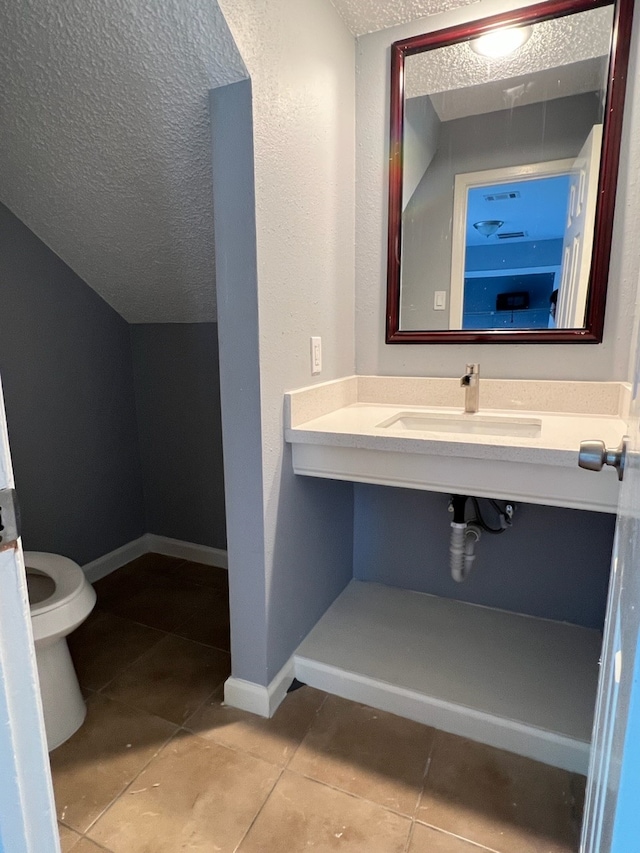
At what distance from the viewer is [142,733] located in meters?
1.40

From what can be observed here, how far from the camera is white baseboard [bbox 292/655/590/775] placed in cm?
128

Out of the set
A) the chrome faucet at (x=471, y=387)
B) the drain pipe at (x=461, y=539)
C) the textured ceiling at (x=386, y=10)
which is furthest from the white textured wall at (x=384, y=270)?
the drain pipe at (x=461, y=539)

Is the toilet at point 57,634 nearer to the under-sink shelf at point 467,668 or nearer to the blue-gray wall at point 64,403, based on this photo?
the blue-gray wall at point 64,403

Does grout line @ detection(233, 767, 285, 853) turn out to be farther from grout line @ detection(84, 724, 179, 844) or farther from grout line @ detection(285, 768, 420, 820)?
grout line @ detection(84, 724, 179, 844)

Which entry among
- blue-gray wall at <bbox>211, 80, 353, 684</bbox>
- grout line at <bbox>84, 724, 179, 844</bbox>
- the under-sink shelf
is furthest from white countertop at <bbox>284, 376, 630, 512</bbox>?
grout line at <bbox>84, 724, 179, 844</bbox>

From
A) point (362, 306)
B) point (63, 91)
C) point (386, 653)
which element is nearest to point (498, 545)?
point (386, 653)

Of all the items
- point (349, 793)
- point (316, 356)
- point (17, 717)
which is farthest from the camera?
point (316, 356)

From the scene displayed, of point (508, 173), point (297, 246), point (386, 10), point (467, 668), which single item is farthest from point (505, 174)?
point (467, 668)

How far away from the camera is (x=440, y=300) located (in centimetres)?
173

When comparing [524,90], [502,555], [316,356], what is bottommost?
[502,555]

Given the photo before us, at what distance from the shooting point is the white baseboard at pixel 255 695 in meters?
1.45

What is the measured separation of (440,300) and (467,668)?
121 cm

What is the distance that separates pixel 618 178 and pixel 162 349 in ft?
6.07

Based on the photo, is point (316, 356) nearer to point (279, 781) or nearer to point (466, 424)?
point (466, 424)
